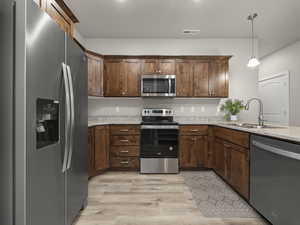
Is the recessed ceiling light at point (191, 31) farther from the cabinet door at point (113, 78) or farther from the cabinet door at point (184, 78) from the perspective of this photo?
the cabinet door at point (113, 78)

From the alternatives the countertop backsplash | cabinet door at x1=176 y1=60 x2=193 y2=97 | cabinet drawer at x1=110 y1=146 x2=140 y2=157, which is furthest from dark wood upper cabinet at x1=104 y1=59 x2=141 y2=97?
cabinet drawer at x1=110 y1=146 x2=140 y2=157

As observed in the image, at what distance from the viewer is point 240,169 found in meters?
2.78

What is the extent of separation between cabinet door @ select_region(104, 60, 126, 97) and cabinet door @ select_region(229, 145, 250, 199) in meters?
2.40

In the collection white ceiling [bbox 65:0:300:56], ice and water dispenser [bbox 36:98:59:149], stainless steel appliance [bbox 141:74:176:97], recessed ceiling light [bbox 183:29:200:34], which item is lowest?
ice and water dispenser [bbox 36:98:59:149]

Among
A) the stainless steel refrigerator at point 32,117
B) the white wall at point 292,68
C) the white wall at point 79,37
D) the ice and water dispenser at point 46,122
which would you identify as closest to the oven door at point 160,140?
the white wall at point 79,37

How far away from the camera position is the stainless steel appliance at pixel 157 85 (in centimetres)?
439

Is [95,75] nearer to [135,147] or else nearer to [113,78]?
[113,78]

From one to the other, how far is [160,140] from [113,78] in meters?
1.51

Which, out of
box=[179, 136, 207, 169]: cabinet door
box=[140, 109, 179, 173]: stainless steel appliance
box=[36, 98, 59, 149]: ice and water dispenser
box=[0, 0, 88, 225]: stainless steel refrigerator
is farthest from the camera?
Result: box=[179, 136, 207, 169]: cabinet door

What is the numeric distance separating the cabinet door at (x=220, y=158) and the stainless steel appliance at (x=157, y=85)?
1292 millimetres

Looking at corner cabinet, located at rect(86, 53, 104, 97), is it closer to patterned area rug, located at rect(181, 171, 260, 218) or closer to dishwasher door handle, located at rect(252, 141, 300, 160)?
patterned area rug, located at rect(181, 171, 260, 218)

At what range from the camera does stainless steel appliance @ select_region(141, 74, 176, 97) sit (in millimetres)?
4395

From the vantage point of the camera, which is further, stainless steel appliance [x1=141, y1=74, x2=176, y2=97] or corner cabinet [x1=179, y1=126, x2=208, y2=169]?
stainless steel appliance [x1=141, y1=74, x2=176, y2=97]

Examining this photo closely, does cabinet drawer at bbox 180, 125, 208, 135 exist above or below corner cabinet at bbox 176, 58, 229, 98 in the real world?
below
